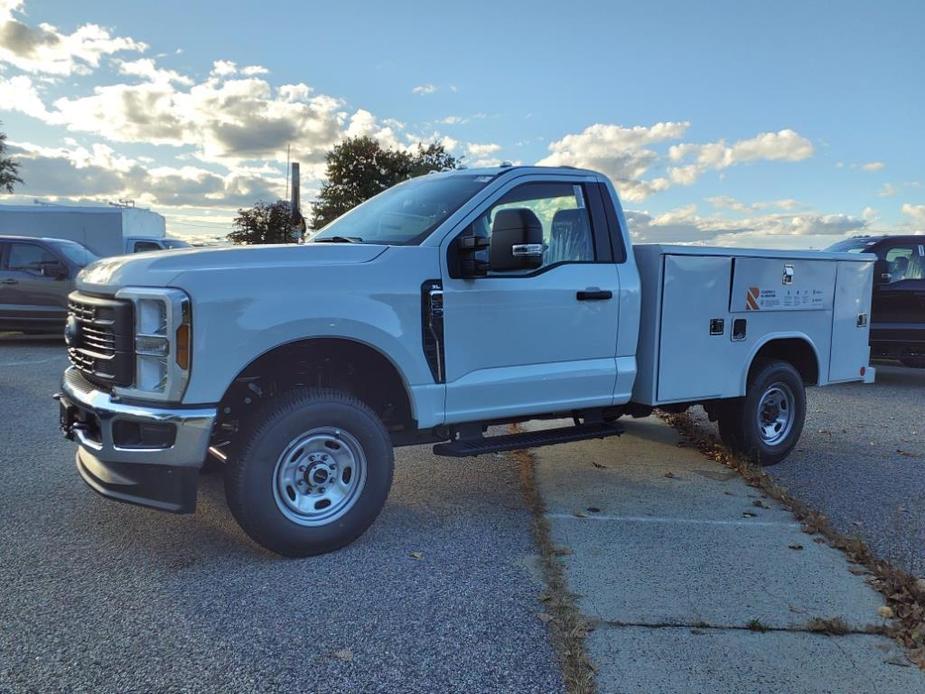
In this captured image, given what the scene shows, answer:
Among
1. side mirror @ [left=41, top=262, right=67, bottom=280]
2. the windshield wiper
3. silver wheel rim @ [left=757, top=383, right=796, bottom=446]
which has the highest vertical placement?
the windshield wiper

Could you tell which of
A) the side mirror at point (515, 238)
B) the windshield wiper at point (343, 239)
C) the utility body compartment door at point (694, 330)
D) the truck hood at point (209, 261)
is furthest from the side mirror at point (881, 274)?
the truck hood at point (209, 261)

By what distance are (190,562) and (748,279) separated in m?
4.27

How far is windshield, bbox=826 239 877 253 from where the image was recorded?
10329 millimetres

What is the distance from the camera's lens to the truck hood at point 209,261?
3.68 m

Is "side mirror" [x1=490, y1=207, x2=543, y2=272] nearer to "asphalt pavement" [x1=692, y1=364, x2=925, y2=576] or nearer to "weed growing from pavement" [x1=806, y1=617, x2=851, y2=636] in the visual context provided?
"weed growing from pavement" [x1=806, y1=617, x2=851, y2=636]

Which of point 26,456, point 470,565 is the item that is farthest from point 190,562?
point 26,456

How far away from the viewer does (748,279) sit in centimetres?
564

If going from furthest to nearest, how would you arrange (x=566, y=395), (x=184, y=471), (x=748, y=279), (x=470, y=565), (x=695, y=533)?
(x=748, y=279)
(x=566, y=395)
(x=695, y=533)
(x=470, y=565)
(x=184, y=471)

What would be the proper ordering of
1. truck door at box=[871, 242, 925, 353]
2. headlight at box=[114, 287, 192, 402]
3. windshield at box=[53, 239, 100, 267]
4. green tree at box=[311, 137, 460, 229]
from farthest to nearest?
green tree at box=[311, 137, 460, 229], windshield at box=[53, 239, 100, 267], truck door at box=[871, 242, 925, 353], headlight at box=[114, 287, 192, 402]

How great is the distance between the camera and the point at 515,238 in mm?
4141

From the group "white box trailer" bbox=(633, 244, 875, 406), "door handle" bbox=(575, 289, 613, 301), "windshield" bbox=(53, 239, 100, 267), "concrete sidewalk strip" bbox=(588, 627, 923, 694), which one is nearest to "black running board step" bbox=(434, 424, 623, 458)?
"white box trailer" bbox=(633, 244, 875, 406)

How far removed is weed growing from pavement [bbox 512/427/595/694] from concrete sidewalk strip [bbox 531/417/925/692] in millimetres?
48

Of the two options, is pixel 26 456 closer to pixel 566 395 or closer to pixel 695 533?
pixel 566 395

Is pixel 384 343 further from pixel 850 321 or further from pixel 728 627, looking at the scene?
pixel 850 321
